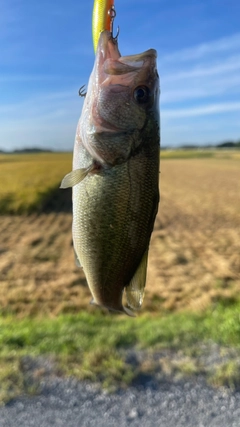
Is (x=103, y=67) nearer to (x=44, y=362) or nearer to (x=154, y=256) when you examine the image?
(x=44, y=362)

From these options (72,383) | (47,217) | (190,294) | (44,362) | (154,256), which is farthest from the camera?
(47,217)

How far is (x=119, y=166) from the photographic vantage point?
1.86 meters

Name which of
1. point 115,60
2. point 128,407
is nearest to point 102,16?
point 115,60

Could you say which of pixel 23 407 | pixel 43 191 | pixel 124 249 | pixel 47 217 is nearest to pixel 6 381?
pixel 23 407

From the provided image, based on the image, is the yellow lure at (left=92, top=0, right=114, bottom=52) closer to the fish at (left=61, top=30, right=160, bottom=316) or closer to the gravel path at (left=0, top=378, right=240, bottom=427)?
the fish at (left=61, top=30, right=160, bottom=316)

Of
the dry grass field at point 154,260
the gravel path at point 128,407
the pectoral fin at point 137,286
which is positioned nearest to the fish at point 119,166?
the pectoral fin at point 137,286

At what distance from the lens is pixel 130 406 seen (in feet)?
23.5

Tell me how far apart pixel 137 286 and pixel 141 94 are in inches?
30.9

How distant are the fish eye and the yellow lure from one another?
240mm

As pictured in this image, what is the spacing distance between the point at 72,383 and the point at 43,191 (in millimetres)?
28956

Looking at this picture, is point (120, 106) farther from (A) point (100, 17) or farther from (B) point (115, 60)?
(A) point (100, 17)

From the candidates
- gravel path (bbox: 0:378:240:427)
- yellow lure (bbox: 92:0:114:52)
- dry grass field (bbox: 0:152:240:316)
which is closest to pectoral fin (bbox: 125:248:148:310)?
yellow lure (bbox: 92:0:114:52)

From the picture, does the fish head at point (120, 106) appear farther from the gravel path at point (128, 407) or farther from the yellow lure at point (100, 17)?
the gravel path at point (128, 407)

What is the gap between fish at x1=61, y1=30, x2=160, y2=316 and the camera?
5.98 ft
